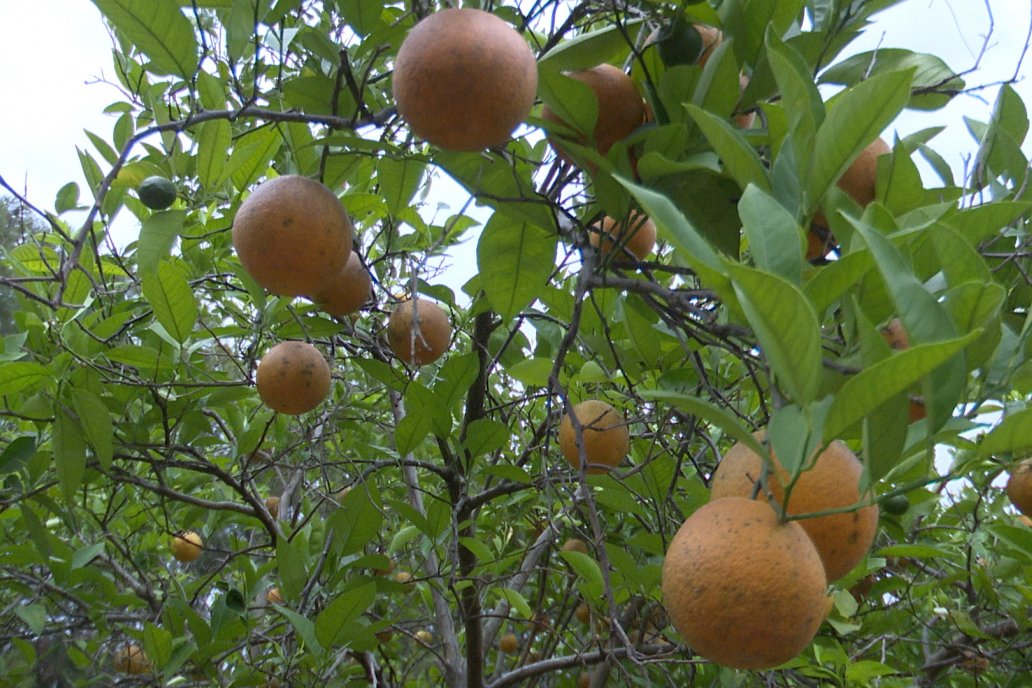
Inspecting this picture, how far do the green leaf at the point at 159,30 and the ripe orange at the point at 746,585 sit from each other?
3.08ft

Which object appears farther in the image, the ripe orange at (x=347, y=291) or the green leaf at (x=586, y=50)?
the ripe orange at (x=347, y=291)

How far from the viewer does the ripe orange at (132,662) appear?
107 inches

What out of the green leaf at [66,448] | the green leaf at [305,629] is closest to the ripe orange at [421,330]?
the green leaf at [305,629]

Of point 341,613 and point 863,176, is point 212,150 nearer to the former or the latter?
point 341,613

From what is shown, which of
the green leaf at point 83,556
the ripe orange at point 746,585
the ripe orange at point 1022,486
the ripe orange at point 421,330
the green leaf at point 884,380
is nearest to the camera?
the green leaf at point 884,380

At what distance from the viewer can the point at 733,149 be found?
0.81 m

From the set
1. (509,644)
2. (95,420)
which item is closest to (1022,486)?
(95,420)

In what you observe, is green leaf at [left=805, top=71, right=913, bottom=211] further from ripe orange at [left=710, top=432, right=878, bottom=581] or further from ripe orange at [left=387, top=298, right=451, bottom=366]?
ripe orange at [left=387, top=298, right=451, bottom=366]

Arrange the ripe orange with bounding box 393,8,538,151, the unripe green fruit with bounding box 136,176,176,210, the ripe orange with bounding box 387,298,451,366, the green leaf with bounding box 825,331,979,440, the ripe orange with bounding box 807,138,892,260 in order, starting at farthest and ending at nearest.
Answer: the ripe orange with bounding box 387,298,451,366 → the unripe green fruit with bounding box 136,176,176,210 → the ripe orange with bounding box 807,138,892,260 → the ripe orange with bounding box 393,8,538,151 → the green leaf with bounding box 825,331,979,440

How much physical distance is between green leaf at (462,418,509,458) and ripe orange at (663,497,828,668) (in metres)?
0.90

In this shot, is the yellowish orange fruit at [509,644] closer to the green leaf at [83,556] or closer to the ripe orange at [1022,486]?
the green leaf at [83,556]

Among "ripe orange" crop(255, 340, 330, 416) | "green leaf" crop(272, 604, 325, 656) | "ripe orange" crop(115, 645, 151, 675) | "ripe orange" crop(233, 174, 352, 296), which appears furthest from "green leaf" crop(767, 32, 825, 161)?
"ripe orange" crop(115, 645, 151, 675)

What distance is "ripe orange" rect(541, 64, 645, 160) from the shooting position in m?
1.09

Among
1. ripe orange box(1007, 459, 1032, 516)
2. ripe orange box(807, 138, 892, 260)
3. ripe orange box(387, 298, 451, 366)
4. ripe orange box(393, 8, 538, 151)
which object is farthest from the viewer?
ripe orange box(387, 298, 451, 366)
